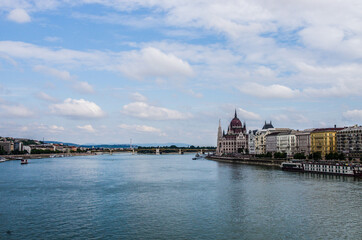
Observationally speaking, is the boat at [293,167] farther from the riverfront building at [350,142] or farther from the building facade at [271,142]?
the building facade at [271,142]

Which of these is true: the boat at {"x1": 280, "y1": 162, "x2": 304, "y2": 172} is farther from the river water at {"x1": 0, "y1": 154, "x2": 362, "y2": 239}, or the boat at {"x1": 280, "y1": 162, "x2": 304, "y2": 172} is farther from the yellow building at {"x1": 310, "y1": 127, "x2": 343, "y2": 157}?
the river water at {"x1": 0, "y1": 154, "x2": 362, "y2": 239}

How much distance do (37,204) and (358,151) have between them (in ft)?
239

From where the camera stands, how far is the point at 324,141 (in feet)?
319

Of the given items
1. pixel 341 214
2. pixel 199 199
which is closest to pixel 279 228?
pixel 341 214

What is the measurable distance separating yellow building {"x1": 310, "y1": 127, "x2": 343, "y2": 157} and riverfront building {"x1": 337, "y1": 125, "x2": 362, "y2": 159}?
2823 millimetres

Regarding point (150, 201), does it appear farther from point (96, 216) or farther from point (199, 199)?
point (96, 216)

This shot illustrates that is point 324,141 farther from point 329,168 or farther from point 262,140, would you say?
point 262,140

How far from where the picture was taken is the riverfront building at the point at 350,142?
87.1 metres

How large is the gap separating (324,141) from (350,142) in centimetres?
831

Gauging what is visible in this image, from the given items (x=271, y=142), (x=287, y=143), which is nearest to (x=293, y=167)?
(x=287, y=143)

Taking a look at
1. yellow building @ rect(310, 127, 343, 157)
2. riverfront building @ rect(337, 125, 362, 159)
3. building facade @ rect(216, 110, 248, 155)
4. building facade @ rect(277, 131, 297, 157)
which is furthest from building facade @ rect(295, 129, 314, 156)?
building facade @ rect(216, 110, 248, 155)

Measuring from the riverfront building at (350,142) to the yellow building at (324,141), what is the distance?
9.26ft

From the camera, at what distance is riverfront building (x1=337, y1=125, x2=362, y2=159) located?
87.1 m

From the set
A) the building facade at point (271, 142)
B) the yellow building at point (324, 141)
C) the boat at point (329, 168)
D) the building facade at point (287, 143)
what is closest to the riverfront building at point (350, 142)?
the yellow building at point (324, 141)
